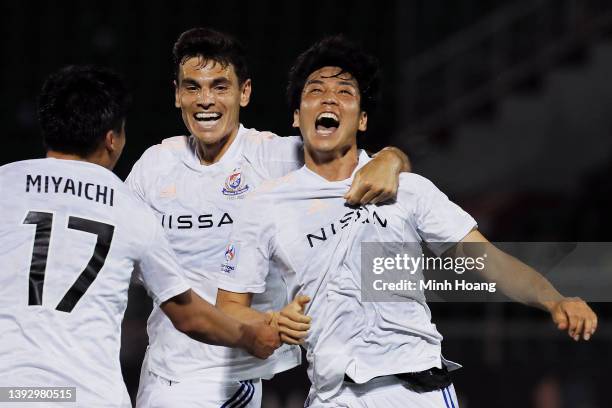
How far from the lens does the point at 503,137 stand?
10.9 metres

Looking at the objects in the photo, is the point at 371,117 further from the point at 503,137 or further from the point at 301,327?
the point at 503,137

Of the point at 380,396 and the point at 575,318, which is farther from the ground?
the point at 575,318

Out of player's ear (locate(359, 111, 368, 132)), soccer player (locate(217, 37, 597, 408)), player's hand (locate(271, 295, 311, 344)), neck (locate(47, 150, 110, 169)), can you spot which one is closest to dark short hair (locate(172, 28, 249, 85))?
soccer player (locate(217, 37, 597, 408))

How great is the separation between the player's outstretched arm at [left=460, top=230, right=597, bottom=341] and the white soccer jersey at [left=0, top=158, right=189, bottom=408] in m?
1.12

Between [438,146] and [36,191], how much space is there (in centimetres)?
809

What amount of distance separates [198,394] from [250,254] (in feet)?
2.17

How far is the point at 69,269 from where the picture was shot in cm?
314

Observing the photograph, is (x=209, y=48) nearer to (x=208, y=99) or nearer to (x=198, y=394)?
(x=208, y=99)

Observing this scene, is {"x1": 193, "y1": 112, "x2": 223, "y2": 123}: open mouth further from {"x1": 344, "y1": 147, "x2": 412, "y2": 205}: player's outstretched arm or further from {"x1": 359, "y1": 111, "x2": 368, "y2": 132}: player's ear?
{"x1": 344, "y1": 147, "x2": 412, "y2": 205}: player's outstretched arm

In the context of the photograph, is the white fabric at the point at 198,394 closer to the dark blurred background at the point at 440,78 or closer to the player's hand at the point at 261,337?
the player's hand at the point at 261,337

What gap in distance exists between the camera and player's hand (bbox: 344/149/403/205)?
12.3ft

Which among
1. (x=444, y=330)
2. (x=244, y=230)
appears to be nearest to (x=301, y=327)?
(x=244, y=230)

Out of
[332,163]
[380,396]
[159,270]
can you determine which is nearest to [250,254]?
[332,163]

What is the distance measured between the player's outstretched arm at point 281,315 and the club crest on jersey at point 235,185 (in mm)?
576
